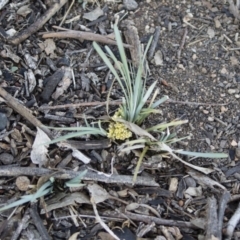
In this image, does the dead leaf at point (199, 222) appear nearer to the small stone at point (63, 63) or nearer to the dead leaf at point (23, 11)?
the small stone at point (63, 63)

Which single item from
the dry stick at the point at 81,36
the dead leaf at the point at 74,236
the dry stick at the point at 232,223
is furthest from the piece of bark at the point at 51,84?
the dry stick at the point at 232,223

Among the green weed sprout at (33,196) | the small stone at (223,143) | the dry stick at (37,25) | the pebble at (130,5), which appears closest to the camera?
the green weed sprout at (33,196)

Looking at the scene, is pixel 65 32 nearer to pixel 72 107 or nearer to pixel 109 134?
pixel 72 107

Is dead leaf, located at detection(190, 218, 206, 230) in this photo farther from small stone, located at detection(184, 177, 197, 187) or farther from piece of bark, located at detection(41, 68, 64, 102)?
piece of bark, located at detection(41, 68, 64, 102)

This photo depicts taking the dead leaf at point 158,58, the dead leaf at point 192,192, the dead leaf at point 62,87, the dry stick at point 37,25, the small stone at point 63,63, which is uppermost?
the dry stick at point 37,25

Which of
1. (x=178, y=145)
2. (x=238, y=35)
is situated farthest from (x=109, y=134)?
(x=238, y=35)

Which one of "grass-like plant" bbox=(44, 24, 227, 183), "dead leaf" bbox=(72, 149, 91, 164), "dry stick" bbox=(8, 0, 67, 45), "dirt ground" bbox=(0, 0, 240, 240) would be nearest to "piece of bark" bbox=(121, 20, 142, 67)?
"dirt ground" bbox=(0, 0, 240, 240)

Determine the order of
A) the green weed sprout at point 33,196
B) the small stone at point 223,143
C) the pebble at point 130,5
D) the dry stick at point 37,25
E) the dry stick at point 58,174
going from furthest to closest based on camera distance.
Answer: the pebble at point 130,5
the dry stick at point 37,25
the small stone at point 223,143
the dry stick at point 58,174
the green weed sprout at point 33,196
